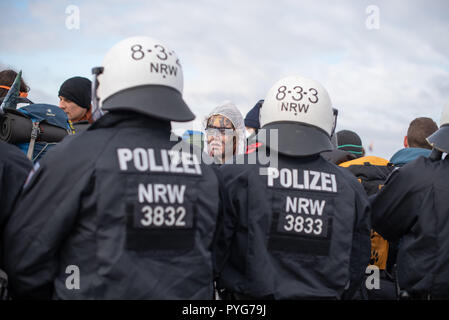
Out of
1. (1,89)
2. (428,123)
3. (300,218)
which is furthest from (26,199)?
(428,123)

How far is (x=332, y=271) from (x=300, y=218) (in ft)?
1.47

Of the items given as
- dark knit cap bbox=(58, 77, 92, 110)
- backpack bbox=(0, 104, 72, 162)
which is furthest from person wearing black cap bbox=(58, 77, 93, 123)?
backpack bbox=(0, 104, 72, 162)

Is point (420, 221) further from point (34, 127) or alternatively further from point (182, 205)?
point (34, 127)

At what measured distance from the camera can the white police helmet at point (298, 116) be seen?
3404 millimetres

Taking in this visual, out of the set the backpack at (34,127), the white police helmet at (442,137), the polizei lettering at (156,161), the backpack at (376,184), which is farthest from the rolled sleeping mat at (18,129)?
the white police helmet at (442,137)

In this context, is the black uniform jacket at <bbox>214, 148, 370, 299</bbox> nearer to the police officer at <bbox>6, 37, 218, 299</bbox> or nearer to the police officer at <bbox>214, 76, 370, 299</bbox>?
the police officer at <bbox>214, 76, 370, 299</bbox>

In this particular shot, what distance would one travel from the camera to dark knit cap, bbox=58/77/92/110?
17.1 feet

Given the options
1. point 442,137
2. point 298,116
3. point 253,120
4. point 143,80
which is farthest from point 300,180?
point 253,120

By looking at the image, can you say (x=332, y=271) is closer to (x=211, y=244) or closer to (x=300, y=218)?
(x=300, y=218)

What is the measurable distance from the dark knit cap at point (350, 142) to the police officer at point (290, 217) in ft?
10.7

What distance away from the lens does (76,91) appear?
5.22m

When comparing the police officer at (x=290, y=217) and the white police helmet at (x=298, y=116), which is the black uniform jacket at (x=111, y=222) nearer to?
the police officer at (x=290, y=217)

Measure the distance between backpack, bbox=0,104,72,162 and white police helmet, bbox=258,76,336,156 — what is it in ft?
6.44
